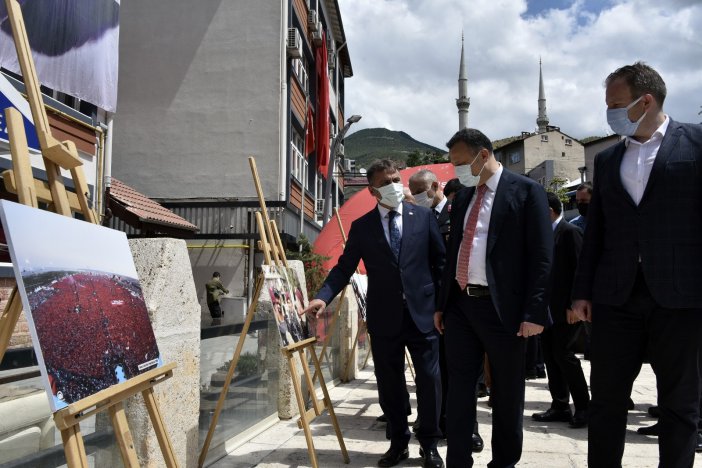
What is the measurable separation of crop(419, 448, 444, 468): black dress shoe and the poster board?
216 cm

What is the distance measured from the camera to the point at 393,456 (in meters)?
4.32

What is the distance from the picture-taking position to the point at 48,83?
8.84m

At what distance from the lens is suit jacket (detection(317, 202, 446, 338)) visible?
4375 mm

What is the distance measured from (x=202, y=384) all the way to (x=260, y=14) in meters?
17.0

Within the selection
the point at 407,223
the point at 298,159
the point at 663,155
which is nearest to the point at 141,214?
the point at 298,159

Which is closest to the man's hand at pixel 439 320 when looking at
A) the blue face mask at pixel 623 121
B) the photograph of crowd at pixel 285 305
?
the photograph of crowd at pixel 285 305

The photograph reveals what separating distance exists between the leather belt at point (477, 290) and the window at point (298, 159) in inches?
678

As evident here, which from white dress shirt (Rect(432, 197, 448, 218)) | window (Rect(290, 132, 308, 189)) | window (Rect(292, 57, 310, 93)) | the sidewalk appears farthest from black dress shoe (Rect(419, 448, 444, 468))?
window (Rect(292, 57, 310, 93))

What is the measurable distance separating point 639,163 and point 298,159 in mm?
19609

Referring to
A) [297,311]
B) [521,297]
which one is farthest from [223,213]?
[521,297]

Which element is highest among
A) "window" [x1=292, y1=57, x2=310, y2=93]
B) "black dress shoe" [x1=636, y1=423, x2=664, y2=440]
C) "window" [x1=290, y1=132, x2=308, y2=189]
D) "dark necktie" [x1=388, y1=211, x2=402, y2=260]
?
"window" [x1=292, y1=57, x2=310, y2=93]

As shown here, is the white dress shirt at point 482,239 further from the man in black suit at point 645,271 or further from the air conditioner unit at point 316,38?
the air conditioner unit at point 316,38

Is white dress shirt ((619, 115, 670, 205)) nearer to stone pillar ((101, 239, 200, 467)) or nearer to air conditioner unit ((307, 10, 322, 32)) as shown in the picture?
→ stone pillar ((101, 239, 200, 467))

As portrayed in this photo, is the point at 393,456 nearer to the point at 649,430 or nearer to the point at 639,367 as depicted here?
the point at 639,367
